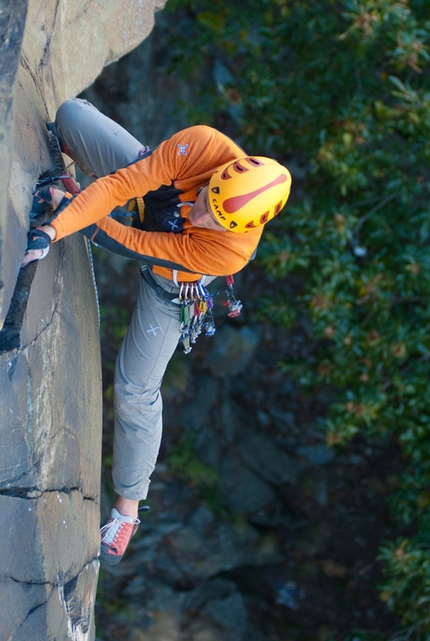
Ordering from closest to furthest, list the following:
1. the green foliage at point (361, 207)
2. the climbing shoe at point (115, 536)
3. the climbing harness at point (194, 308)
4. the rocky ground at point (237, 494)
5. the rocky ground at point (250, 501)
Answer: the climbing harness at point (194, 308) → the climbing shoe at point (115, 536) → the green foliage at point (361, 207) → the rocky ground at point (237, 494) → the rocky ground at point (250, 501)

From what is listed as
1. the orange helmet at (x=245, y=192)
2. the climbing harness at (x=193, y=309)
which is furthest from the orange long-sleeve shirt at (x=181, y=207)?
the climbing harness at (x=193, y=309)

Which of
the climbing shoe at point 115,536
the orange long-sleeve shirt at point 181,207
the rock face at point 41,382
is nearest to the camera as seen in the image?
the rock face at point 41,382

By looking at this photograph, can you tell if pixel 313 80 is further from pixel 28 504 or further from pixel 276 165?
pixel 28 504

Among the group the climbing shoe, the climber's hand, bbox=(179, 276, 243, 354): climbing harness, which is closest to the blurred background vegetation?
bbox=(179, 276, 243, 354): climbing harness

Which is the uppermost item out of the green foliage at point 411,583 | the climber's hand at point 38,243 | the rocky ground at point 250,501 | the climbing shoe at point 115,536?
the climber's hand at point 38,243

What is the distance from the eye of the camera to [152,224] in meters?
2.96

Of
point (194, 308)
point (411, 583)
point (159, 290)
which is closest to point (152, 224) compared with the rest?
point (159, 290)

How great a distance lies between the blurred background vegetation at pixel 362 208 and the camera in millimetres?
4180

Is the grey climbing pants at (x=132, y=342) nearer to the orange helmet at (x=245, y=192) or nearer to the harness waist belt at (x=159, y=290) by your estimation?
the harness waist belt at (x=159, y=290)

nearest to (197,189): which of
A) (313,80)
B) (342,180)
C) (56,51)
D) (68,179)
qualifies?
(68,179)

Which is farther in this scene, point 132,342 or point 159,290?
point 132,342

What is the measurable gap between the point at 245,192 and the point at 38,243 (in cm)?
80

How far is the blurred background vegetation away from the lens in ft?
13.7

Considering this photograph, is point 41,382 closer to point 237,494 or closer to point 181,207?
point 181,207
